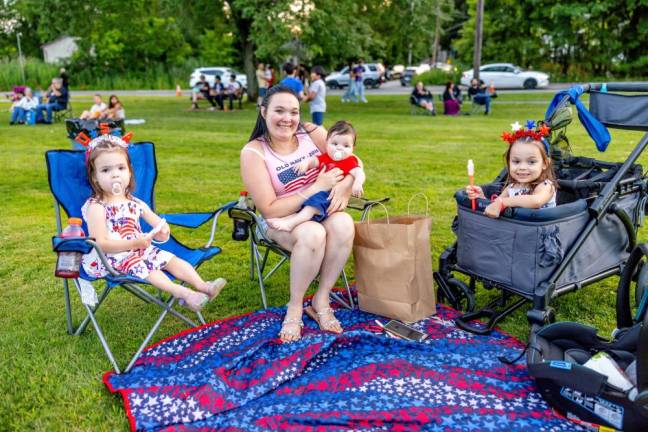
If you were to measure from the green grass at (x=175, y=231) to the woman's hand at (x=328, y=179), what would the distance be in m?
0.96

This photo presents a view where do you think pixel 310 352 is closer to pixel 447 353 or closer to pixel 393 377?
pixel 393 377

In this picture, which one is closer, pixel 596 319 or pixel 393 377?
pixel 393 377

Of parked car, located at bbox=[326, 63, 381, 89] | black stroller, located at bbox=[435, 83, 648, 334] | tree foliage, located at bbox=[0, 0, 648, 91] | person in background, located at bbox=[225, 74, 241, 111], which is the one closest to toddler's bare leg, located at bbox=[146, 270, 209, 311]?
black stroller, located at bbox=[435, 83, 648, 334]

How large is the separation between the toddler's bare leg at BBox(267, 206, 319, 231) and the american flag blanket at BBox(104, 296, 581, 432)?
22.8 inches


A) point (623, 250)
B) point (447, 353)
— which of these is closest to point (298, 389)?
point (447, 353)

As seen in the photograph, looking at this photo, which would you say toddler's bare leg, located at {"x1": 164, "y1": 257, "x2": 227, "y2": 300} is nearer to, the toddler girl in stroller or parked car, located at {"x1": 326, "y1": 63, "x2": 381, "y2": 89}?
the toddler girl in stroller

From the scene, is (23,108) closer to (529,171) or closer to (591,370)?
(529,171)

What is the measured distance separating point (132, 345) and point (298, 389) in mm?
1032

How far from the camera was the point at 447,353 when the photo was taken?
3.11 m

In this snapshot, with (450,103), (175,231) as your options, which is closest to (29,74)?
(450,103)

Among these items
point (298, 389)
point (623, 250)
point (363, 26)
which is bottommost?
point (298, 389)

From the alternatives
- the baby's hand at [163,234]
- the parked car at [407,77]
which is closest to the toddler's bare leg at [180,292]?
the baby's hand at [163,234]

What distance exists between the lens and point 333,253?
10.9 feet

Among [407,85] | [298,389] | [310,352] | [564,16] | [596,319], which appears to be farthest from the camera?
[407,85]
